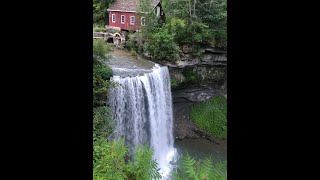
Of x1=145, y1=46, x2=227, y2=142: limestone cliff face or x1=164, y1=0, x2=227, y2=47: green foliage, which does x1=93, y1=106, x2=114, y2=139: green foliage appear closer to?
x1=145, y1=46, x2=227, y2=142: limestone cliff face

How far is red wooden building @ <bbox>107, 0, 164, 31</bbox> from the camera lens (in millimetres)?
21364

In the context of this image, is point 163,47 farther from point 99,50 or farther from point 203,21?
point 99,50

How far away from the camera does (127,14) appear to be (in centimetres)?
2234

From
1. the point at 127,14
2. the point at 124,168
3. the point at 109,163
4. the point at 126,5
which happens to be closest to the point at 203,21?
the point at 127,14

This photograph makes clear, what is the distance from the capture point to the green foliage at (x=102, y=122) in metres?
10.0

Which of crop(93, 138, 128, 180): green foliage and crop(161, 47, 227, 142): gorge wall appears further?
crop(161, 47, 227, 142): gorge wall

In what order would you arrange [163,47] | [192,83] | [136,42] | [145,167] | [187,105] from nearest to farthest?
[145,167] < [163,47] < [192,83] < [187,105] < [136,42]

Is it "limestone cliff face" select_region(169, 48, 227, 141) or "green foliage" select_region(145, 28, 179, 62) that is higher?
"green foliage" select_region(145, 28, 179, 62)

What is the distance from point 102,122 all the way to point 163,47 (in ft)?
25.4

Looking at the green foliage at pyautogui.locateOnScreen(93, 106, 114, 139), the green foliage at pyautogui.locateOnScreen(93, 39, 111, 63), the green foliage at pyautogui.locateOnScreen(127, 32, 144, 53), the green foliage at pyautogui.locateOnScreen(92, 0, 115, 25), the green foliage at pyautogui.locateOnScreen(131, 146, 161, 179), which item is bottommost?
the green foliage at pyautogui.locateOnScreen(93, 106, 114, 139)

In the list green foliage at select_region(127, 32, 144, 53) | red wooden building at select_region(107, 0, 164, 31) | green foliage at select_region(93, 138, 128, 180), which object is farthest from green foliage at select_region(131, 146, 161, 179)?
red wooden building at select_region(107, 0, 164, 31)
